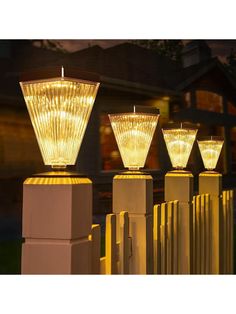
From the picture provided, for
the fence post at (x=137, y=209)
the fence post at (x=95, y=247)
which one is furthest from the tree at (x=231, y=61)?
the fence post at (x=95, y=247)

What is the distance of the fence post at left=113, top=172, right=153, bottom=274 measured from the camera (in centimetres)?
136

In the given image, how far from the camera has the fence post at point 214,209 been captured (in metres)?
2.35

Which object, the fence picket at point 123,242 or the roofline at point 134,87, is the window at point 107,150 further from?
the fence picket at point 123,242

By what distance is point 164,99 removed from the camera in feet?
12.0

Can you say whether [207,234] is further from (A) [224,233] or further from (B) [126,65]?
(B) [126,65]

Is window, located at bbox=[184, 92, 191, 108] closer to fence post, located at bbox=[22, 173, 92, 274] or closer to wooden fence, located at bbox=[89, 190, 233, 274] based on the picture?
wooden fence, located at bbox=[89, 190, 233, 274]

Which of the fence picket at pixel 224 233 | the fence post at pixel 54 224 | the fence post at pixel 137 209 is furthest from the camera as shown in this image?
the fence picket at pixel 224 233

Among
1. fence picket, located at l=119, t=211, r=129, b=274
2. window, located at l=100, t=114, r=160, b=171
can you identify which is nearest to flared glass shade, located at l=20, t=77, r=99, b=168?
fence picket, located at l=119, t=211, r=129, b=274

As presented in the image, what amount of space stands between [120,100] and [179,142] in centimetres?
158

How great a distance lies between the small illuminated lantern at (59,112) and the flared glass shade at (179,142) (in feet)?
3.17

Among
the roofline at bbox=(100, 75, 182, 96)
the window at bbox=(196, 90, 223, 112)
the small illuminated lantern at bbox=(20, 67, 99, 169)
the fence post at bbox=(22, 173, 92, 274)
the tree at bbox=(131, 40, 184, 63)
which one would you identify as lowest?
the fence post at bbox=(22, 173, 92, 274)

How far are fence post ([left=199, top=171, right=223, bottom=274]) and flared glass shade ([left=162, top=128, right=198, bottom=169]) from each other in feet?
1.54
